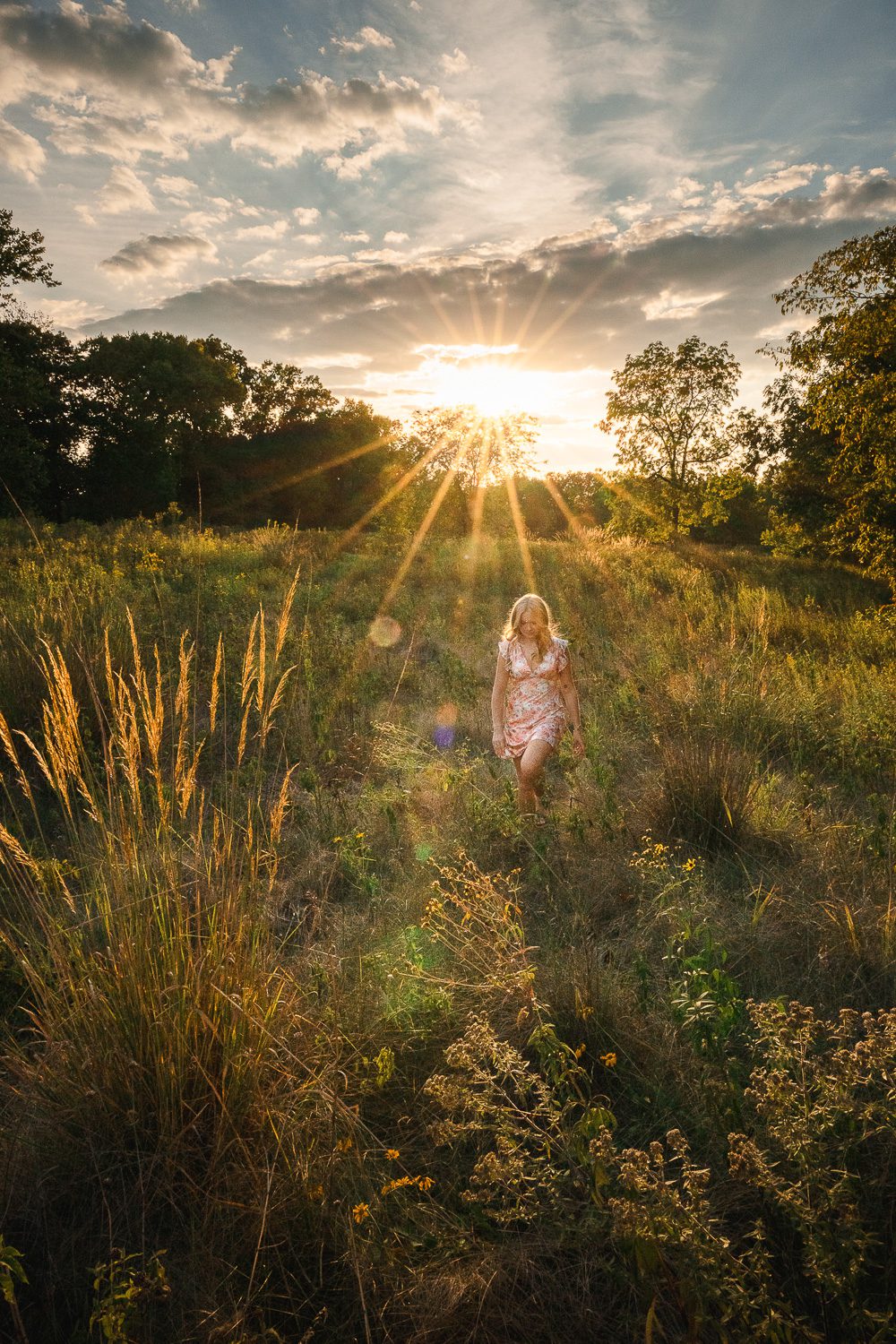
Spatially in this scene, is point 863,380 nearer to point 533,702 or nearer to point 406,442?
point 533,702

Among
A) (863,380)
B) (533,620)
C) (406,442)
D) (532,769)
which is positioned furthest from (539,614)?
(406,442)

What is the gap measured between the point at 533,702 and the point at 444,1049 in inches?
125

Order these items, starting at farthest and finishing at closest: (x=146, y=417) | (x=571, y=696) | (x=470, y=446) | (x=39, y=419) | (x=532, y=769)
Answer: (x=470, y=446)
(x=146, y=417)
(x=39, y=419)
(x=571, y=696)
(x=532, y=769)

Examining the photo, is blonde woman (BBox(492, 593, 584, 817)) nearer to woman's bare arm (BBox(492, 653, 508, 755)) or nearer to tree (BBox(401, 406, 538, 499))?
woman's bare arm (BBox(492, 653, 508, 755))

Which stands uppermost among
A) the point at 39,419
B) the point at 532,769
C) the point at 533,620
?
the point at 39,419

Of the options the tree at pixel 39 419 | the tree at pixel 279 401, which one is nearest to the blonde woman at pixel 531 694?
the tree at pixel 39 419

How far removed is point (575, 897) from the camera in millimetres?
3527

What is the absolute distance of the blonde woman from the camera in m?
5.12

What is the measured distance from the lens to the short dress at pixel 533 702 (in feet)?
17.1

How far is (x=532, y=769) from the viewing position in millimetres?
5004

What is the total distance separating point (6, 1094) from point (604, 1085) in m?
1.99

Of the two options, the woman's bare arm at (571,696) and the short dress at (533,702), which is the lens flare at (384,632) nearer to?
the short dress at (533,702)

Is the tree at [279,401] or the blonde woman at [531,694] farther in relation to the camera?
the tree at [279,401]

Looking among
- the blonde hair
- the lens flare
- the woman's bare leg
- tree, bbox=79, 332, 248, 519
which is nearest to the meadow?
the woman's bare leg
